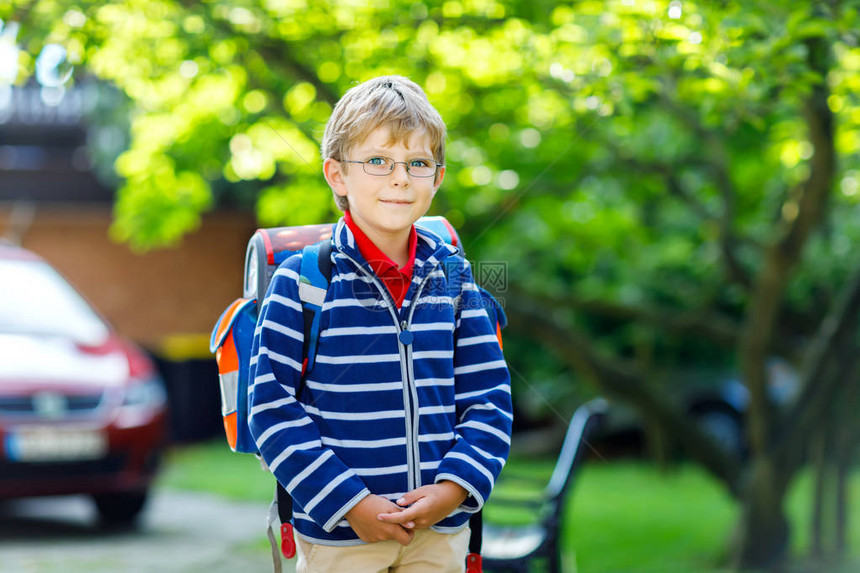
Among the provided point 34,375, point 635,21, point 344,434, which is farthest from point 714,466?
point 344,434

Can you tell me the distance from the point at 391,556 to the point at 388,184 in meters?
0.77

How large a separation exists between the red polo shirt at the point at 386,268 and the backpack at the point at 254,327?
0.23 ft

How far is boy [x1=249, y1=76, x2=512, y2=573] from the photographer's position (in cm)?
193

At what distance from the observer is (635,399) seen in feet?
21.2

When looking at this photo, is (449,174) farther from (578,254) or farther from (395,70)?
(578,254)

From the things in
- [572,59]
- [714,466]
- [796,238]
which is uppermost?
[572,59]

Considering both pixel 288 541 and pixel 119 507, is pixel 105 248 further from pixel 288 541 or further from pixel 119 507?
pixel 288 541

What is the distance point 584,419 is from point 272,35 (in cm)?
260

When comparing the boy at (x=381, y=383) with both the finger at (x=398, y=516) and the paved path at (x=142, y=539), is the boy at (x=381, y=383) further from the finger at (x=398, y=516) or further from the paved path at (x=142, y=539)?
the paved path at (x=142, y=539)

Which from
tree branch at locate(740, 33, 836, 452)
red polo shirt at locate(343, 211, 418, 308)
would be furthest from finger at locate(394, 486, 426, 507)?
tree branch at locate(740, 33, 836, 452)

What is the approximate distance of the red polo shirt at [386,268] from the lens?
6.84ft

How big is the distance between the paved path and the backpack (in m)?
3.21

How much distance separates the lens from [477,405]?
2092mm

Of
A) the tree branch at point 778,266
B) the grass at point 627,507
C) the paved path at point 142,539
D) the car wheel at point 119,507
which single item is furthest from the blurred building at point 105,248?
the tree branch at point 778,266
